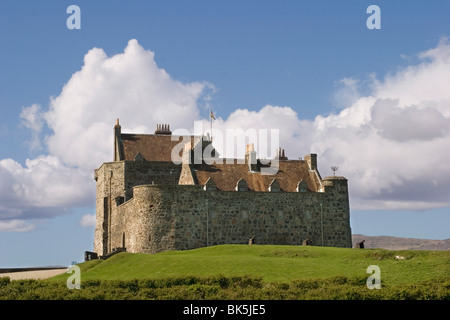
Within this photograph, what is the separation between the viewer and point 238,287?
144 ft

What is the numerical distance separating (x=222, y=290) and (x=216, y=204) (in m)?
37.2

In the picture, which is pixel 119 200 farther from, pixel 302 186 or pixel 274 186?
pixel 302 186

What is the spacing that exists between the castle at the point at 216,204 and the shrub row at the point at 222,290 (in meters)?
31.4

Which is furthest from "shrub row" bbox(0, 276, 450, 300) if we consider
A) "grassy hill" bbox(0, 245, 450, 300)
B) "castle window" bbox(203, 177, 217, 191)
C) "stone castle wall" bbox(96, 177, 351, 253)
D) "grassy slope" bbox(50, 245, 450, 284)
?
"castle window" bbox(203, 177, 217, 191)

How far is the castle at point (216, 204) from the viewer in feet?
256

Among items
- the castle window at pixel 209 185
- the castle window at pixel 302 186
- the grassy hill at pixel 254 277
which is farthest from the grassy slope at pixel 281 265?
the castle window at pixel 302 186

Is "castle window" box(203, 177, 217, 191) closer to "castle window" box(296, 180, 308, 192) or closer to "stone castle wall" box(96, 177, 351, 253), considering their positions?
"stone castle wall" box(96, 177, 351, 253)

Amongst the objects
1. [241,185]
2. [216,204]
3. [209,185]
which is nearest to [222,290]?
[216,204]

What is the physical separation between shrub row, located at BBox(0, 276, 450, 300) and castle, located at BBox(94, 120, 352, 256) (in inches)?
1235

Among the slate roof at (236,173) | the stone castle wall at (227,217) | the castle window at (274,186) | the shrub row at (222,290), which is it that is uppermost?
the slate roof at (236,173)

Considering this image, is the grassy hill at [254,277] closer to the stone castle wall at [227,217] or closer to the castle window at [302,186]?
the stone castle wall at [227,217]
